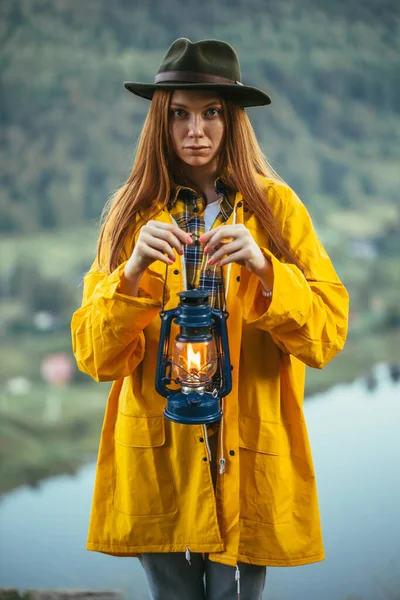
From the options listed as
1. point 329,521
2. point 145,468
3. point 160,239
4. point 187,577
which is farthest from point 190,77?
point 329,521

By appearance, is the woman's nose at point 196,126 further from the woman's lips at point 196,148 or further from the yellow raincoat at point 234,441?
the yellow raincoat at point 234,441

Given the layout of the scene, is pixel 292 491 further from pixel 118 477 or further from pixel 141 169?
pixel 141 169

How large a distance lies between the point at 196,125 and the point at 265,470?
2.41 ft

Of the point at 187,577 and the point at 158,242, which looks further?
the point at 187,577

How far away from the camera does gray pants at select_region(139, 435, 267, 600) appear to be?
5.45ft

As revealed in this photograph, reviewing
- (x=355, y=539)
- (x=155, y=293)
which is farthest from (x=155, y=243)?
(x=355, y=539)

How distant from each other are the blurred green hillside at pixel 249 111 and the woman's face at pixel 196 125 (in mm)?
1644

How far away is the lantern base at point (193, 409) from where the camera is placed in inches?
55.0

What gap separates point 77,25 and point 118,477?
2211 mm

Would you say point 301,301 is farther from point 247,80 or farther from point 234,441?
point 247,80

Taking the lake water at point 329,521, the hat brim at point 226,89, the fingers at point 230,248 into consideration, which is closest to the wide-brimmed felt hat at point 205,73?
the hat brim at point 226,89

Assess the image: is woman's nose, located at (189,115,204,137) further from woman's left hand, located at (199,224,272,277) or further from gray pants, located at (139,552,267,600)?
gray pants, located at (139,552,267,600)

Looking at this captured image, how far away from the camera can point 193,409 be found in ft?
4.59

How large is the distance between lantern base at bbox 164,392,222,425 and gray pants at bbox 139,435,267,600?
17.1 inches
